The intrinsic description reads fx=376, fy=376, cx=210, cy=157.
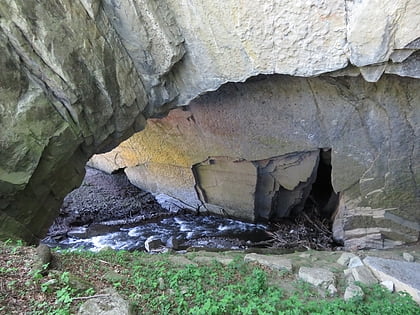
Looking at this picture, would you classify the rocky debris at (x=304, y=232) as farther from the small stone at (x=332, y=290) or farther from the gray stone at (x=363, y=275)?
the small stone at (x=332, y=290)

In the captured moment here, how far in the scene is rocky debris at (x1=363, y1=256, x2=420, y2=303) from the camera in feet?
12.7

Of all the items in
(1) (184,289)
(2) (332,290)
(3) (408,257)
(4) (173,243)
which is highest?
(1) (184,289)

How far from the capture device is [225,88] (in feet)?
24.1

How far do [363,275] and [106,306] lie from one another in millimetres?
2932

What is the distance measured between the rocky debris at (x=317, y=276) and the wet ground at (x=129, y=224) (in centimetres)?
374

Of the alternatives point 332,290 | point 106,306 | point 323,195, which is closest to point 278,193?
point 323,195

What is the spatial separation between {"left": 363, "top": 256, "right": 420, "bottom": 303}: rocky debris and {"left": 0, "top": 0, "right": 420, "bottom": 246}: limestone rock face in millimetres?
2282

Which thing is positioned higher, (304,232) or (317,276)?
(317,276)

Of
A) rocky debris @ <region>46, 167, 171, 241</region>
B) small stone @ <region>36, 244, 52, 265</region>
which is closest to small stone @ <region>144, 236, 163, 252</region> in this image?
rocky debris @ <region>46, 167, 171, 241</region>

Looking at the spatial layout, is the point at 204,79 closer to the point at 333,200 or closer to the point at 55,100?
the point at 55,100

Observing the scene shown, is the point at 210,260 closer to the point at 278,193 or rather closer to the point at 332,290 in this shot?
the point at 332,290

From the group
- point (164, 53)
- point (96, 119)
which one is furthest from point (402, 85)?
point (96, 119)

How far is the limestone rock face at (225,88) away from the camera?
462 cm

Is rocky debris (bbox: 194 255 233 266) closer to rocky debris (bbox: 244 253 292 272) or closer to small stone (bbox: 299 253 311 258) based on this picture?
rocky debris (bbox: 244 253 292 272)
